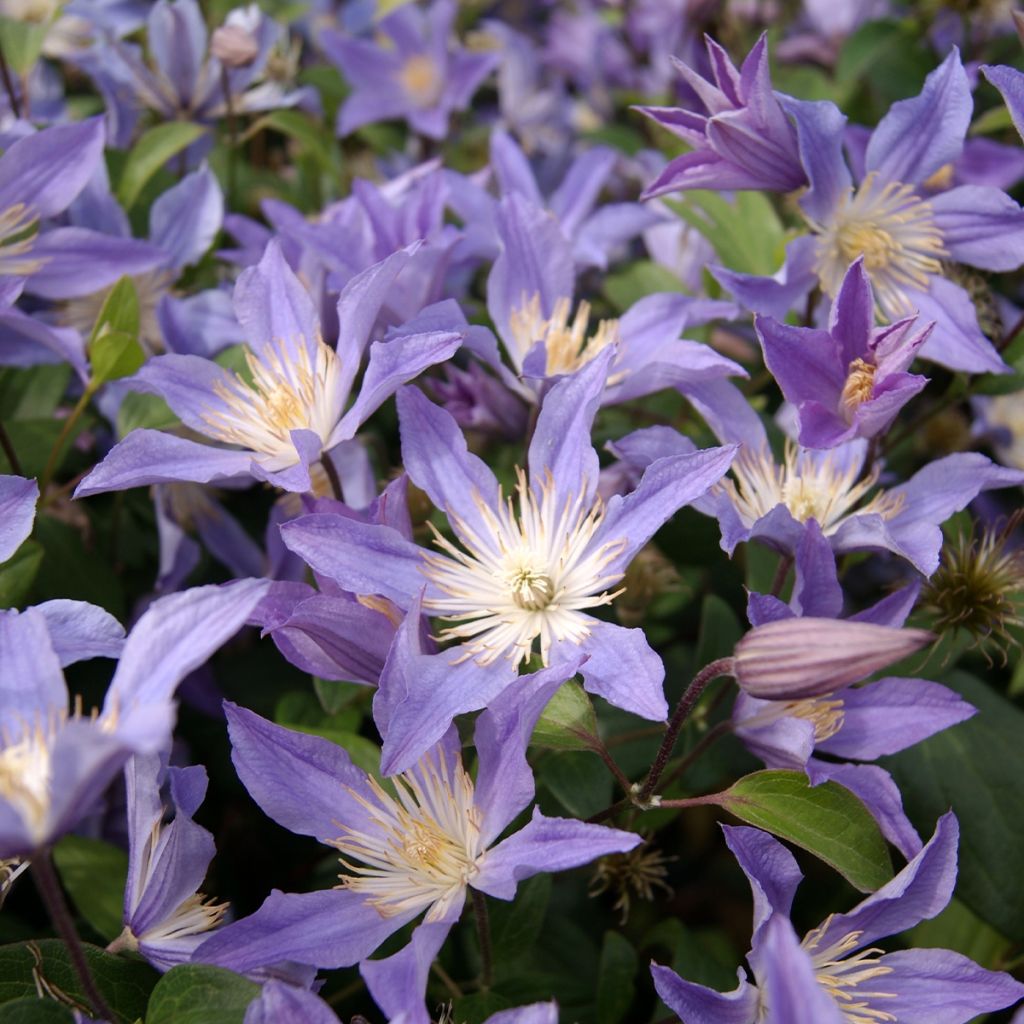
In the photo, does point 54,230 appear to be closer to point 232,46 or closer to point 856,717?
point 232,46

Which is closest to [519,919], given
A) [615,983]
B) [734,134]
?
[615,983]

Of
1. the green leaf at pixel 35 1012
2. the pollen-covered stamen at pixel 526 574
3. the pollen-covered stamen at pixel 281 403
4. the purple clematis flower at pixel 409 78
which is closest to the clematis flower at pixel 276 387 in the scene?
the pollen-covered stamen at pixel 281 403

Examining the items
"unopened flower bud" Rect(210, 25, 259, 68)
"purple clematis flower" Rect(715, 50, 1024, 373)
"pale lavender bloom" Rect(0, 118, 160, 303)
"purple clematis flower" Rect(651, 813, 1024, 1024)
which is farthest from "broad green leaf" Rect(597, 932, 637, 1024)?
"unopened flower bud" Rect(210, 25, 259, 68)

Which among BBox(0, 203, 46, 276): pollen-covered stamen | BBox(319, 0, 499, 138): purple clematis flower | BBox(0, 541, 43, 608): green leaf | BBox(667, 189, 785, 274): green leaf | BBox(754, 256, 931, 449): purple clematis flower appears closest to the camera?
BBox(754, 256, 931, 449): purple clematis flower

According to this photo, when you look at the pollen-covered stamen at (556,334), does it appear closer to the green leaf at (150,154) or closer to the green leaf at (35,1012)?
the green leaf at (150,154)

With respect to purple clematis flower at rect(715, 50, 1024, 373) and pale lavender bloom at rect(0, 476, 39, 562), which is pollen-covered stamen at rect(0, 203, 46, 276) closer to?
pale lavender bloom at rect(0, 476, 39, 562)
